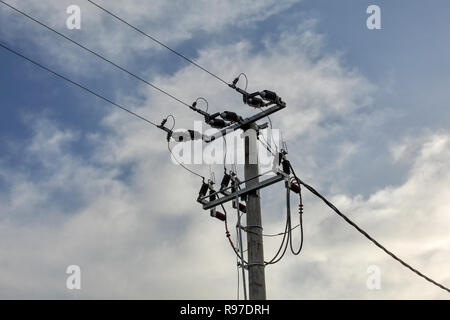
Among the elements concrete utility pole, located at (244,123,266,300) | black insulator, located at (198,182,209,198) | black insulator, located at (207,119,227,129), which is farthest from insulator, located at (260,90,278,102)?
black insulator, located at (198,182,209,198)

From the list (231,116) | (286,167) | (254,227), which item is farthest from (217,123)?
(254,227)

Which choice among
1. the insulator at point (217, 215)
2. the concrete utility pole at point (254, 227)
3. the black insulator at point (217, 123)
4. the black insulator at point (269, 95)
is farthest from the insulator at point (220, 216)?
the black insulator at point (269, 95)

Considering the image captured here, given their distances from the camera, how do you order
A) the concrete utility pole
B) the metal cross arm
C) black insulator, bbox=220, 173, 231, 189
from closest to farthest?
the concrete utility pole → the metal cross arm → black insulator, bbox=220, 173, 231, 189

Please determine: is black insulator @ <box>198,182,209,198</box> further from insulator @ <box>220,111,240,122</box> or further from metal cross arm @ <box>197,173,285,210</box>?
insulator @ <box>220,111,240,122</box>

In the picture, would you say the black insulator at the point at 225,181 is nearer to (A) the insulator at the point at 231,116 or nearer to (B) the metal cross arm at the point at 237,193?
(B) the metal cross arm at the point at 237,193

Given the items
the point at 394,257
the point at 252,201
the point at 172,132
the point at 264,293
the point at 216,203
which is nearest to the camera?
the point at 264,293

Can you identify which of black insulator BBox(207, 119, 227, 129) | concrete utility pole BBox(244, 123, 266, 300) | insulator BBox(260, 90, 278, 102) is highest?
insulator BBox(260, 90, 278, 102)

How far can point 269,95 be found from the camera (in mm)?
12938

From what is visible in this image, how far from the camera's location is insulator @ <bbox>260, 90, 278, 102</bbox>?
12.9 meters
